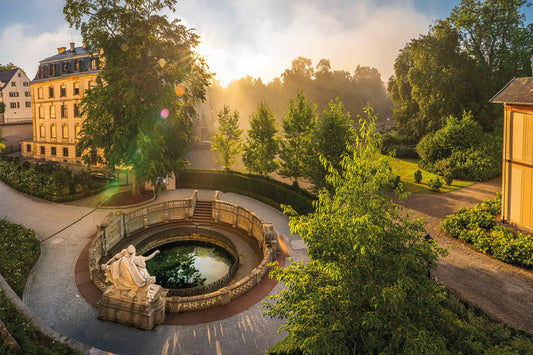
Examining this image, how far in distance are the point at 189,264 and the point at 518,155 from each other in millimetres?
24064

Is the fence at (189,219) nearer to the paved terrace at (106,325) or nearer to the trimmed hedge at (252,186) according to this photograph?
the paved terrace at (106,325)

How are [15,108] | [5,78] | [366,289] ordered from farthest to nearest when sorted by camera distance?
[5,78] → [15,108] → [366,289]

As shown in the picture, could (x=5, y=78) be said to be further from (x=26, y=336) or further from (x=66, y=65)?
(x=26, y=336)

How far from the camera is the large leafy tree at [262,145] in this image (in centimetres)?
3300

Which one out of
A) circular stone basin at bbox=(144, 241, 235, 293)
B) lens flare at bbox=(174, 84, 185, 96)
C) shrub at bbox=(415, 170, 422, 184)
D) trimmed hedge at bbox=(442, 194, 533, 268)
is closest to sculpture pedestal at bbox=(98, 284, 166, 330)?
circular stone basin at bbox=(144, 241, 235, 293)

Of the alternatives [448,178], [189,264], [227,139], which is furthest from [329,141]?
[448,178]

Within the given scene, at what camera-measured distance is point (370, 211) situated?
795cm

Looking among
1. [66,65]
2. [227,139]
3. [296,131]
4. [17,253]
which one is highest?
[66,65]

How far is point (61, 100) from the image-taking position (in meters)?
43.5

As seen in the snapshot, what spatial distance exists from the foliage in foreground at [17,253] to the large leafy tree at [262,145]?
2057 centimetres

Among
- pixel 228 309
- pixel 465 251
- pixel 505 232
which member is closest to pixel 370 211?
pixel 228 309

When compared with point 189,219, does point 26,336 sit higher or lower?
lower

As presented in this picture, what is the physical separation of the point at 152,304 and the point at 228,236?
10.9m

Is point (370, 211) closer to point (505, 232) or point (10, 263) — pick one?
point (505, 232)
